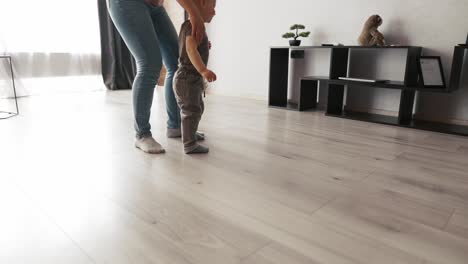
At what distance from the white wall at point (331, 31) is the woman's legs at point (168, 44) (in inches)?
60.7

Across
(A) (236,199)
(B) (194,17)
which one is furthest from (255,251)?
(B) (194,17)

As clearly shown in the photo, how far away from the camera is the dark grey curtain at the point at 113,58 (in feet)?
12.7

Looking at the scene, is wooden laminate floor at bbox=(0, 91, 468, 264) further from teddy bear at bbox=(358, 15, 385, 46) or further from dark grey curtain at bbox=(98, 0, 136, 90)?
dark grey curtain at bbox=(98, 0, 136, 90)

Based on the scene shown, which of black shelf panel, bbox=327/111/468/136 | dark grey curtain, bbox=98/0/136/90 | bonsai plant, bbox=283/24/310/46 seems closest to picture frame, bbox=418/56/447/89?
black shelf panel, bbox=327/111/468/136

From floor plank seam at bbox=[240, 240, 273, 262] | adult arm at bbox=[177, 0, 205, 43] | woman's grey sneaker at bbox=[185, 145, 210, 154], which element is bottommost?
floor plank seam at bbox=[240, 240, 273, 262]

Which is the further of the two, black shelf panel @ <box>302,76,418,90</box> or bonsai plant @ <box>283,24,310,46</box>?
bonsai plant @ <box>283,24,310,46</box>

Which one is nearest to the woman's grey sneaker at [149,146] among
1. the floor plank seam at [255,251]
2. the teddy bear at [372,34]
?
the floor plank seam at [255,251]

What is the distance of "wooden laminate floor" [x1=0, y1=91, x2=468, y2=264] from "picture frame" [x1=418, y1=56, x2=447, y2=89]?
14.9 inches

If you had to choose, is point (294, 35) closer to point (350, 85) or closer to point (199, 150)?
point (350, 85)

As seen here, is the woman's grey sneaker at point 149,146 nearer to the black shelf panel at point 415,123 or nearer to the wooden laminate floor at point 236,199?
the wooden laminate floor at point 236,199

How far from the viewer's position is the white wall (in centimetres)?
207

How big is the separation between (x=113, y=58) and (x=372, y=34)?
304 centimetres

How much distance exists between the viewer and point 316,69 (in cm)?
278

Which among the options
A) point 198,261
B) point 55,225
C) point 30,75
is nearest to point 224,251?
point 198,261
